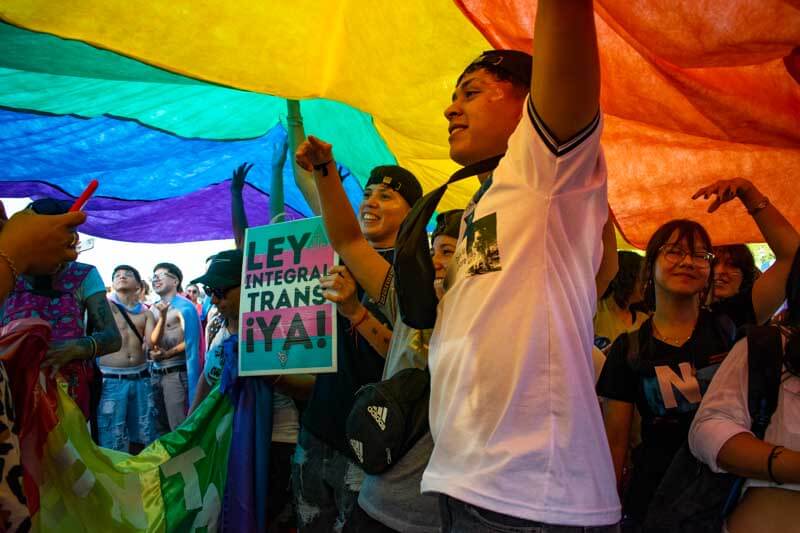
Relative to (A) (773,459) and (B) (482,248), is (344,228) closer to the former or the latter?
(B) (482,248)

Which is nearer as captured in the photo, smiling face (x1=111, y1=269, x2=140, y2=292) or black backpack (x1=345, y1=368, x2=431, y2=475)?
black backpack (x1=345, y1=368, x2=431, y2=475)

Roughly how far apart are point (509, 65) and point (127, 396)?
5728 mm

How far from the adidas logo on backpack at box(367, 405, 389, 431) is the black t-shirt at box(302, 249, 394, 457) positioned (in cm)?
85

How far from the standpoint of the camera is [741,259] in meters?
3.53

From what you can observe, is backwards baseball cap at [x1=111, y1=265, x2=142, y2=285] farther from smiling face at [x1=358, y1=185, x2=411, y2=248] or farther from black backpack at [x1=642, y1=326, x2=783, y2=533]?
black backpack at [x1=642, y1=326, x2=783, y2=533]

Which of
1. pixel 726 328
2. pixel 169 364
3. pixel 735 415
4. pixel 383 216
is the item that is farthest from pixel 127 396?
pixel 735 415

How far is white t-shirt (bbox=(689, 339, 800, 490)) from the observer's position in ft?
6.25

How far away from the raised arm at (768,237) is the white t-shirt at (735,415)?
1.44 feet

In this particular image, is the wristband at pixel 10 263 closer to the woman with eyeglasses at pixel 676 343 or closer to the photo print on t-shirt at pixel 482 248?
the photo print on t-shirt at pixel 482 248

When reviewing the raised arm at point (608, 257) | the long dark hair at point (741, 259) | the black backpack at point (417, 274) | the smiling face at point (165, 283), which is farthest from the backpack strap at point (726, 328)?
the smiling face at point (165, 283)

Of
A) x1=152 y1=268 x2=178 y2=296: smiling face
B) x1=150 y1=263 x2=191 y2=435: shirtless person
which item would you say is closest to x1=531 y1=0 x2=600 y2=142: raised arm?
x1=150 y1=263 x2=191 y2=435: shirtless person

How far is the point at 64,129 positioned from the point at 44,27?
2.30 m

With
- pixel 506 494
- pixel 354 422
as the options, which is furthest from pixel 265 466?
pixel 506 494

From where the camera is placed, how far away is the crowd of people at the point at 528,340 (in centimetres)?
129
